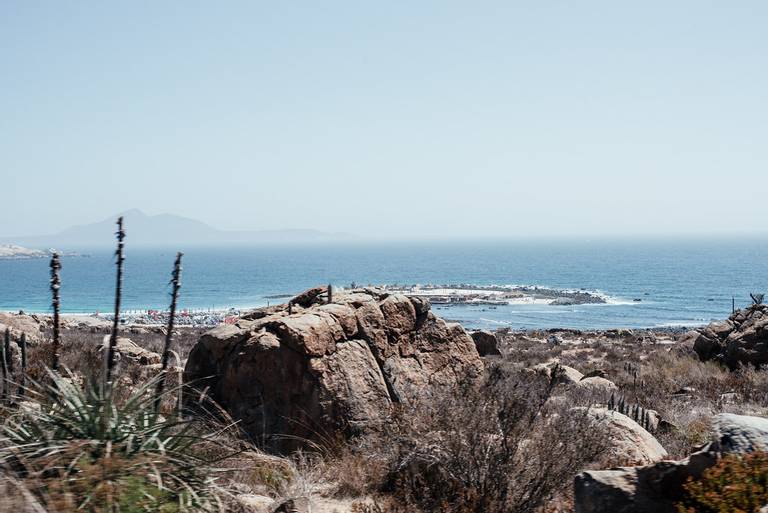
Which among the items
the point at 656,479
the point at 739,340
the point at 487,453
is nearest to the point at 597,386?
the point at 739,340

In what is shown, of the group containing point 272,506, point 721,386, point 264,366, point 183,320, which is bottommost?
point 183,320

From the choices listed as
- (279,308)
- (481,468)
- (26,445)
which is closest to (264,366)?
(279,308)

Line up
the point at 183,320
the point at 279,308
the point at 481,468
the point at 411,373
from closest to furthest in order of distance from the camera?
the point at 481,468 → the point at 411,373 → the point at 279,308 → the point at 183,320

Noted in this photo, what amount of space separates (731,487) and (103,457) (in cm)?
419

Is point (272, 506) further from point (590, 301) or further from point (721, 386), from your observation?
point (590, 301)

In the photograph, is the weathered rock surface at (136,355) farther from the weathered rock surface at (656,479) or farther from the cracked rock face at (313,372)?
the weathered rock surface at (656,479)

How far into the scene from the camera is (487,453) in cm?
643

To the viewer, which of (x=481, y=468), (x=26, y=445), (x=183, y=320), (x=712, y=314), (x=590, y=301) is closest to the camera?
(x=26, y=445)

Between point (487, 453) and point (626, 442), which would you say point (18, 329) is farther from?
point (626, 442)

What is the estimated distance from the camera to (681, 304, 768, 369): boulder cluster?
1895 cm

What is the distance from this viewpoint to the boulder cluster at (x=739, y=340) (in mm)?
18953

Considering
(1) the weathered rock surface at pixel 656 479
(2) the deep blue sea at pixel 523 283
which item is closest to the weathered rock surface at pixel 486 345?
(1) the weathered rock surface at pixel 656 479

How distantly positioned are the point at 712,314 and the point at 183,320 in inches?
1986

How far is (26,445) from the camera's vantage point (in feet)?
15.7
